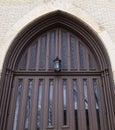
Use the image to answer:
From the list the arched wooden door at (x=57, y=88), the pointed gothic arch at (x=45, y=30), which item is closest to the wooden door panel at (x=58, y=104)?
the arched wooden door at (x=57, y=88)

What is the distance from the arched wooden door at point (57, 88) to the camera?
3.73m

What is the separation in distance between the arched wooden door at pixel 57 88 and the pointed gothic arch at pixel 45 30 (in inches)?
4.6

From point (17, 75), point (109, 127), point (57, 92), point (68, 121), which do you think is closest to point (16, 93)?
point (17, 75)

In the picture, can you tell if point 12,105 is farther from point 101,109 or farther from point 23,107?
point 101,109

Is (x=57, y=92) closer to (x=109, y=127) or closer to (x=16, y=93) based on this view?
(x=16, y=93)

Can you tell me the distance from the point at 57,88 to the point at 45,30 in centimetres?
165

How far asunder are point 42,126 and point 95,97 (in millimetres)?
1317

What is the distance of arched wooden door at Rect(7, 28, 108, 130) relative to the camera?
373 centimetres

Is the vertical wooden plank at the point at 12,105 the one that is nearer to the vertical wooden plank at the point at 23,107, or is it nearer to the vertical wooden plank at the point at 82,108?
the vertical wooden plank at the point at 23,107

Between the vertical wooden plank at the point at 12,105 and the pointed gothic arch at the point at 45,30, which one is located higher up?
the pointed gothic arch at the point at 45,30

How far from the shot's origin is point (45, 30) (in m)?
4.78

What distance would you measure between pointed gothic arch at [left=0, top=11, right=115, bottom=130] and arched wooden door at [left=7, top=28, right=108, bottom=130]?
12 centimetres

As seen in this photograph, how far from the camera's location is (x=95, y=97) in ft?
13.1

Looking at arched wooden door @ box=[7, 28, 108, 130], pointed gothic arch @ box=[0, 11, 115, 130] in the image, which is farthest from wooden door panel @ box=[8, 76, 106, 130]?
pointed gothic arch @ box=[0, 11, 115, 130]
